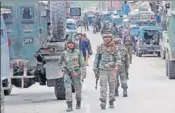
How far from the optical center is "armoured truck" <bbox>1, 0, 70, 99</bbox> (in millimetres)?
18578

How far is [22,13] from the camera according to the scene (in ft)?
62.2

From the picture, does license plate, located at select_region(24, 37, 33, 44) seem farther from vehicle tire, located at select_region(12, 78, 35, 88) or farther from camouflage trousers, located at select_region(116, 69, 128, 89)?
camouflage trousers, located at select_region(116, 69, 128, 89)

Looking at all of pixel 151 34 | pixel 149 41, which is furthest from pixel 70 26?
pixel 149 41

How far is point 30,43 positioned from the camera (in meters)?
19.1

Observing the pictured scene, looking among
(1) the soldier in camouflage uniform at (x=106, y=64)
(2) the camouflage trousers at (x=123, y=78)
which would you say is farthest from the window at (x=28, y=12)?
(1) the soldier in camouflage uniform at (x=106, y=64)

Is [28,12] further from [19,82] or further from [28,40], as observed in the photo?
[19,82]

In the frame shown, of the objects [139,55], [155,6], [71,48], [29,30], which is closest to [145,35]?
[139,55]

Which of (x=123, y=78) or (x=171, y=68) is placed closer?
(x=123, y=78)

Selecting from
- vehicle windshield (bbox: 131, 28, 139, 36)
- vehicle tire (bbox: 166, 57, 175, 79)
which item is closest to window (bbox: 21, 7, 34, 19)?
vehicle tire (bbox: 166, 57, 175, 79)

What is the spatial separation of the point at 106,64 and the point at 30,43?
3.66 meters

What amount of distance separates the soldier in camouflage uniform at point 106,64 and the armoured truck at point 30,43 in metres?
2.39

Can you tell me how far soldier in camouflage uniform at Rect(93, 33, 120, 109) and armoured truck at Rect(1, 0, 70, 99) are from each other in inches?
94.0

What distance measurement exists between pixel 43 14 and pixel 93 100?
2961mm

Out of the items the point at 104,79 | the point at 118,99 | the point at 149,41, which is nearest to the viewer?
the point at 104,79
